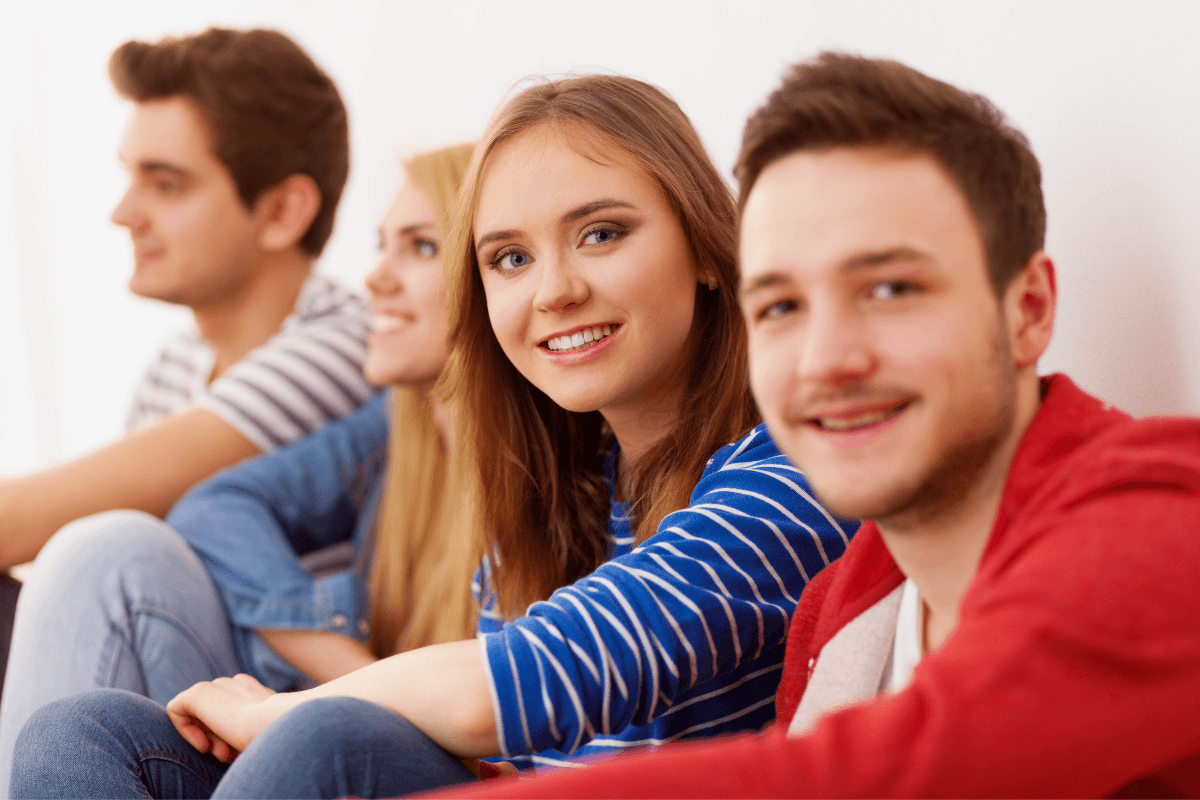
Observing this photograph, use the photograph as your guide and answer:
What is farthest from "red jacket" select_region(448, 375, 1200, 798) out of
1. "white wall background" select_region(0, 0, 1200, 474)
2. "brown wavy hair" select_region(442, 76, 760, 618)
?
"brown wavy hair" select_region(442, 76, 760, 618)

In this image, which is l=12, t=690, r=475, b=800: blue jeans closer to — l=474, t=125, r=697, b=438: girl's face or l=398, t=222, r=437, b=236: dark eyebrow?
l=474, t=125, r=697, b=438: girl's face

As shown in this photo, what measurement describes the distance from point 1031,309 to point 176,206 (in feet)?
5.42

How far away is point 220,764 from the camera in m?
1.05

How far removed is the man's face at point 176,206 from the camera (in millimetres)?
1964

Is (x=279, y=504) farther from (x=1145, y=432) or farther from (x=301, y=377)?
(x=1145, y=432)

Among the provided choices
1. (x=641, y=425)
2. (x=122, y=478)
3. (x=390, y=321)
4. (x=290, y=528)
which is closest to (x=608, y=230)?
(x=641, y=425)

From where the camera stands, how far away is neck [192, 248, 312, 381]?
204 centimetres

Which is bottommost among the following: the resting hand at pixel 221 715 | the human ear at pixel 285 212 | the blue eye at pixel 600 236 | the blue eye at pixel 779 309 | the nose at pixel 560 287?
the resting hand at pixel 221 715

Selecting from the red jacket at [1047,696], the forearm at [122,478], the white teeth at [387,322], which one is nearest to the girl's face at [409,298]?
the white teeth at [387,322]

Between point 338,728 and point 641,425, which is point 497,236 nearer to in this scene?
point 641,425

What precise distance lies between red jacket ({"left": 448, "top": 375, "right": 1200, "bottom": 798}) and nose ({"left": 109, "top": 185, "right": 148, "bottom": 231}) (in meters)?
1.63

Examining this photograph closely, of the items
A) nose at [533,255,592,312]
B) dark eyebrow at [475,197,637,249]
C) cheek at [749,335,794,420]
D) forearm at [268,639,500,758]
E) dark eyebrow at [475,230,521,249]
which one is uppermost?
dark eyebrow at [475,197,637,249]

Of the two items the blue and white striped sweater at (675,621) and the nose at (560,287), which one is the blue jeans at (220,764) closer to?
the blue and white striped sweater at (675,621)

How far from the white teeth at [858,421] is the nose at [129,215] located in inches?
63.8
